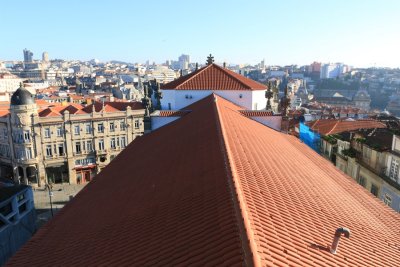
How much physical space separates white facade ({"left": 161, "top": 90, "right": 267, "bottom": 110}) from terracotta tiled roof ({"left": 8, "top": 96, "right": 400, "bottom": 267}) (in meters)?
8.95

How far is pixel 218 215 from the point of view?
20.6ft

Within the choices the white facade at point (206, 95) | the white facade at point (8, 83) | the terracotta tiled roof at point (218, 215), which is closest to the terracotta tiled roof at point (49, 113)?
the white facade at point (206, 95)

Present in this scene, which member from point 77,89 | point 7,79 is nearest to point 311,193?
point 77,89

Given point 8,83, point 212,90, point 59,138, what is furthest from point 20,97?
point 8,83

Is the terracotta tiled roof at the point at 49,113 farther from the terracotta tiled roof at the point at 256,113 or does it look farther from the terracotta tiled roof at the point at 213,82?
the terracotta tiled roof at the point at 256,113

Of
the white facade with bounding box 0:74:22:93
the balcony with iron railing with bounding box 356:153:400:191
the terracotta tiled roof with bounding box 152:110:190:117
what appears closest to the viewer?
the balcony with iron railing with bounding box 356:153:400:191

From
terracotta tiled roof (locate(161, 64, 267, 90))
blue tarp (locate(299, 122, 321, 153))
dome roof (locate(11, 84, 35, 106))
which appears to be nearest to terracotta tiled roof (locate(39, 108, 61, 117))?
dome roof (locate(11, 84, 35, 106))

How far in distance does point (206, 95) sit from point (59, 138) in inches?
1062

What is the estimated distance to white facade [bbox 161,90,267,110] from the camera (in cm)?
2219

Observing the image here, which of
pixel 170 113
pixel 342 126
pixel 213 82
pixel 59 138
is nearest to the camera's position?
pixel 170 113

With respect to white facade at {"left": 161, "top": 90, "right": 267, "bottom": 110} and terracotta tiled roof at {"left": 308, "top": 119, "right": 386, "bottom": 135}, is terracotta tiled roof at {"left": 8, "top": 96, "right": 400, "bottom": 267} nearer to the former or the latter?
white facade at {"left": 161, "top": 90, "right": 267, "bottom": 110}

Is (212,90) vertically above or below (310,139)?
above

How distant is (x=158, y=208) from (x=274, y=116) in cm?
1304

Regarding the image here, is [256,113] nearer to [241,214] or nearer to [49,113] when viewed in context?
[241,214]
